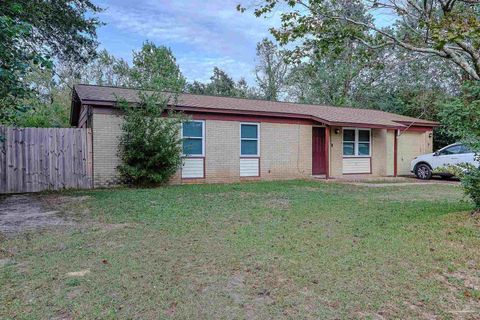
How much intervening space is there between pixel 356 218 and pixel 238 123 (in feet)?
25.4

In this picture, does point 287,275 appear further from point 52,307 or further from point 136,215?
point 136,215

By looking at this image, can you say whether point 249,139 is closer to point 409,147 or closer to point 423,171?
point 423,171

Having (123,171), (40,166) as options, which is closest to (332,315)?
(123,171)

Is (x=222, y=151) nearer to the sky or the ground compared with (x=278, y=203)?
nearer to the sky

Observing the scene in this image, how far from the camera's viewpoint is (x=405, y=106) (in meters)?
22.7

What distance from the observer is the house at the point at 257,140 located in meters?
11.2

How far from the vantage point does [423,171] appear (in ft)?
51.7

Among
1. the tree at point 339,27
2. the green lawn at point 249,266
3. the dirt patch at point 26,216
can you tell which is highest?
the tree at point 339,27

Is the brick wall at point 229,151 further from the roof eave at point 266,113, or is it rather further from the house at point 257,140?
the roof eave at point 266,113

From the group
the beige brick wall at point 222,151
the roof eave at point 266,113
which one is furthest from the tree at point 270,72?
the beige brick wall at point 222,151

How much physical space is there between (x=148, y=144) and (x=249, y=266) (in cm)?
762

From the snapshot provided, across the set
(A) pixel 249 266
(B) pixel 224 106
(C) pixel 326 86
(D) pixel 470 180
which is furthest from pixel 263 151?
(C) pixel 326 86

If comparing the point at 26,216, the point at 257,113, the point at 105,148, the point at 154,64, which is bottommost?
the point at 26,216

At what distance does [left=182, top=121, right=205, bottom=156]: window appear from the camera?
494 inches
